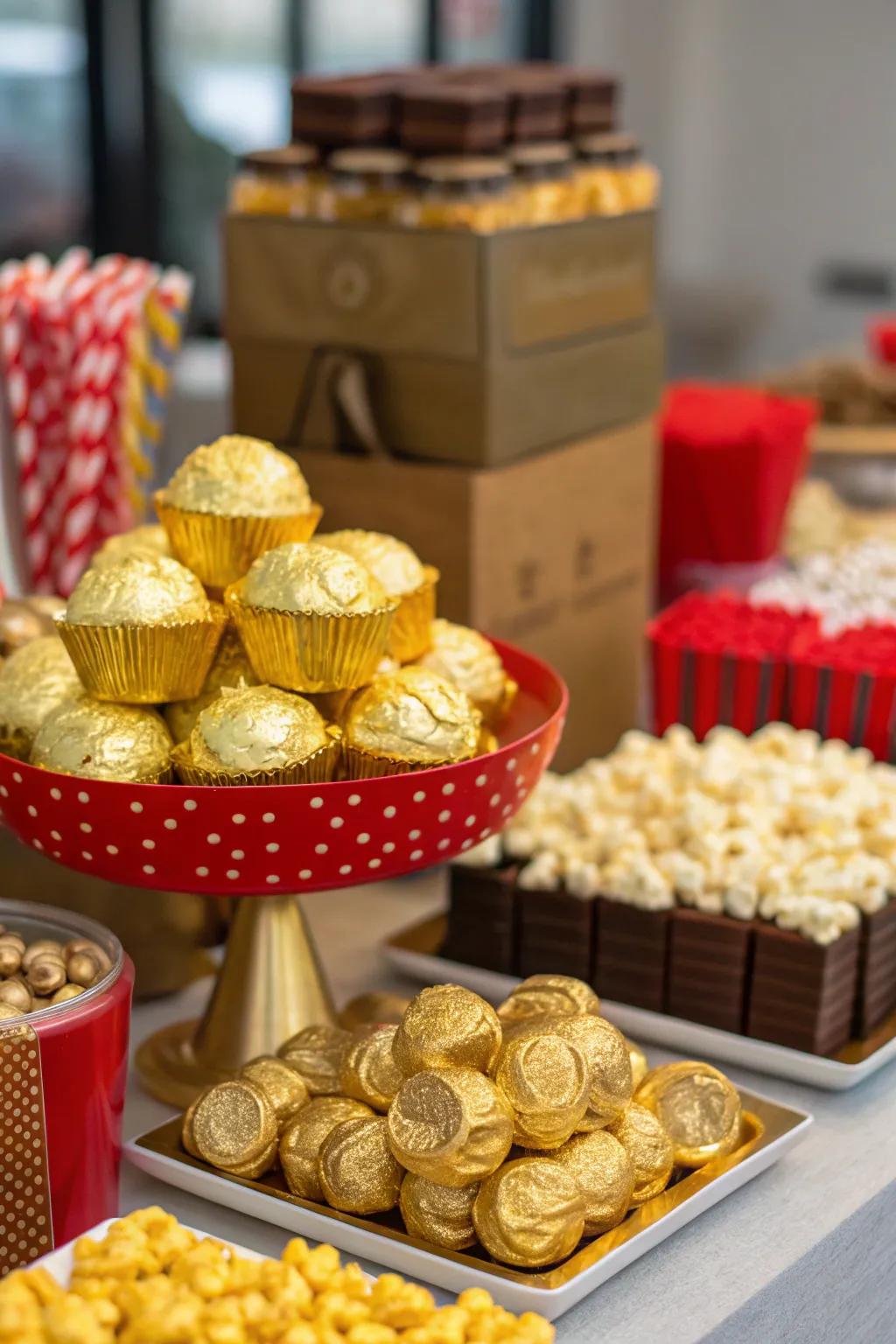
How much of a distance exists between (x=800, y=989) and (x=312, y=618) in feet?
1.53

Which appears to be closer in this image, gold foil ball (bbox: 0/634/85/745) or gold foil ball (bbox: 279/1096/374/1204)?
gold foil ball (bbox: 279/1096/374/1204)

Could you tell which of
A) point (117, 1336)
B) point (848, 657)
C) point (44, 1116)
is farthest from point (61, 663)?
point (848, 657)

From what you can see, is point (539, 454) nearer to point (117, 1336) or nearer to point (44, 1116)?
point (44, 1116)

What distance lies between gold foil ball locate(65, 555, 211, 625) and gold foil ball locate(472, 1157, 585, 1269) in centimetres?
39

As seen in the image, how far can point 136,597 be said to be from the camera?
108 centimetres

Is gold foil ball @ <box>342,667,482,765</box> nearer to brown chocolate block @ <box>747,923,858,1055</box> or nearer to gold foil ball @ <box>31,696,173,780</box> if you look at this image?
gold foil ball @ <box>31,696,173,780</box>

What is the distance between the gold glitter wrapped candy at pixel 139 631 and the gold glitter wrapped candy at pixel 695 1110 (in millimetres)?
395

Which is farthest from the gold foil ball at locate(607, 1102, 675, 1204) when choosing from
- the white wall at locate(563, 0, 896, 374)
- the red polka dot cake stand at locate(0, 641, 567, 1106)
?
the white wall at locate(563, 0, 896, 374)

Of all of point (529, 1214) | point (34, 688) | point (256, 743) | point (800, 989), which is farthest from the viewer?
point (800, 989)

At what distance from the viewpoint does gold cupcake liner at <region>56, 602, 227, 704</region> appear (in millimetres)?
1079

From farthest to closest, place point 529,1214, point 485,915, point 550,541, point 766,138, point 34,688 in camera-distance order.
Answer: point 766,138
point 550,541
point 485,915
point 34,688
point 529,1214

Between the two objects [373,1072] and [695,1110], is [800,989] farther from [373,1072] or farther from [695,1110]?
[373,1072]

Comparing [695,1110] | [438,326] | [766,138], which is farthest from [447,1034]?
[766,138]

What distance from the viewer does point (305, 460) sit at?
1.71m
